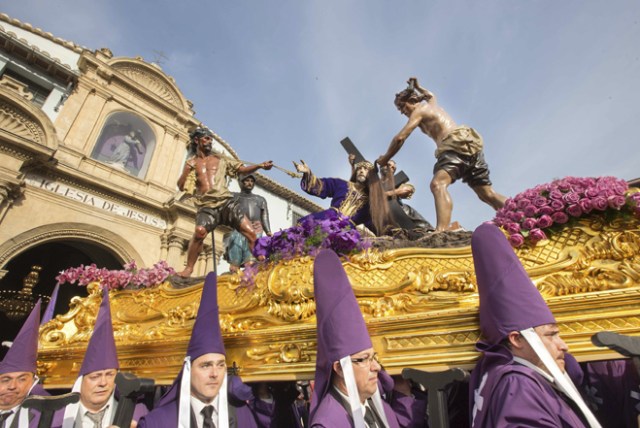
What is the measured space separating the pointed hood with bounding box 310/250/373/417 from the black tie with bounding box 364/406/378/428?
0.78ft

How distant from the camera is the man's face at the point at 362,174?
410 centimetres

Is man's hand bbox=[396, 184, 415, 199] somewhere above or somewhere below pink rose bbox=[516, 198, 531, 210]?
above

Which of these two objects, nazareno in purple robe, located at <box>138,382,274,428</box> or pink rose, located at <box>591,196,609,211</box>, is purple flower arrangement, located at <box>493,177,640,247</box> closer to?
pink rose, located at <box>591,196,609,211</box>

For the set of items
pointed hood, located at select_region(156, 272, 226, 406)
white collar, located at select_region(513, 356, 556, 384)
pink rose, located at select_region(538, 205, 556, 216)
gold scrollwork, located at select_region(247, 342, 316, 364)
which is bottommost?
white collar, located at select_region(513, 356, 556, 384)

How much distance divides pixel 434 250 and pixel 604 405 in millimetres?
1190

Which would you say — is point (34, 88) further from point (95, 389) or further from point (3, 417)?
point (95, 389)

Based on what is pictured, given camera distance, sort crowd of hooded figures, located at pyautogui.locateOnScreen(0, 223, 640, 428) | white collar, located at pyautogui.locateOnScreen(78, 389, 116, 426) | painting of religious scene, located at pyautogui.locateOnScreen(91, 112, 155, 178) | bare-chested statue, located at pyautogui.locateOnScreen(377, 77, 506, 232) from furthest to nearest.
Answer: painting of religious scene, located at pyautogui.locateOnScreen(91, 112, 155, 178), bare-chested statue, located at pyautogui.locateOnScreen(377, 77, 506, 232), white collar, located at pyautogui.locateOnScreen(78, 389, 116, 426), crowd of hooded figures, located at pyautogui.locateOnScreen(0, 223, 640, 428)

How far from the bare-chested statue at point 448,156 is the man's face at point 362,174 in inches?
23.6

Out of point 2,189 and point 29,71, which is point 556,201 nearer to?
point 2,189

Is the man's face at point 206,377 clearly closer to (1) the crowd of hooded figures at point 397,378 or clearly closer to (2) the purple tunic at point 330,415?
(1) the crowd of hooded figures at point 397,378

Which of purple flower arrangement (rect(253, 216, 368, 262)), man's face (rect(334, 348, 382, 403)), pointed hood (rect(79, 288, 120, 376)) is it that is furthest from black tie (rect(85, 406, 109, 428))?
man's face (rect(334, 348, 382, 403))

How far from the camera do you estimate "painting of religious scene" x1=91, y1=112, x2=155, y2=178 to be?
10469 millimetres

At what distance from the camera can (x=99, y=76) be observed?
35.4 ft

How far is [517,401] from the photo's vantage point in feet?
3.55
